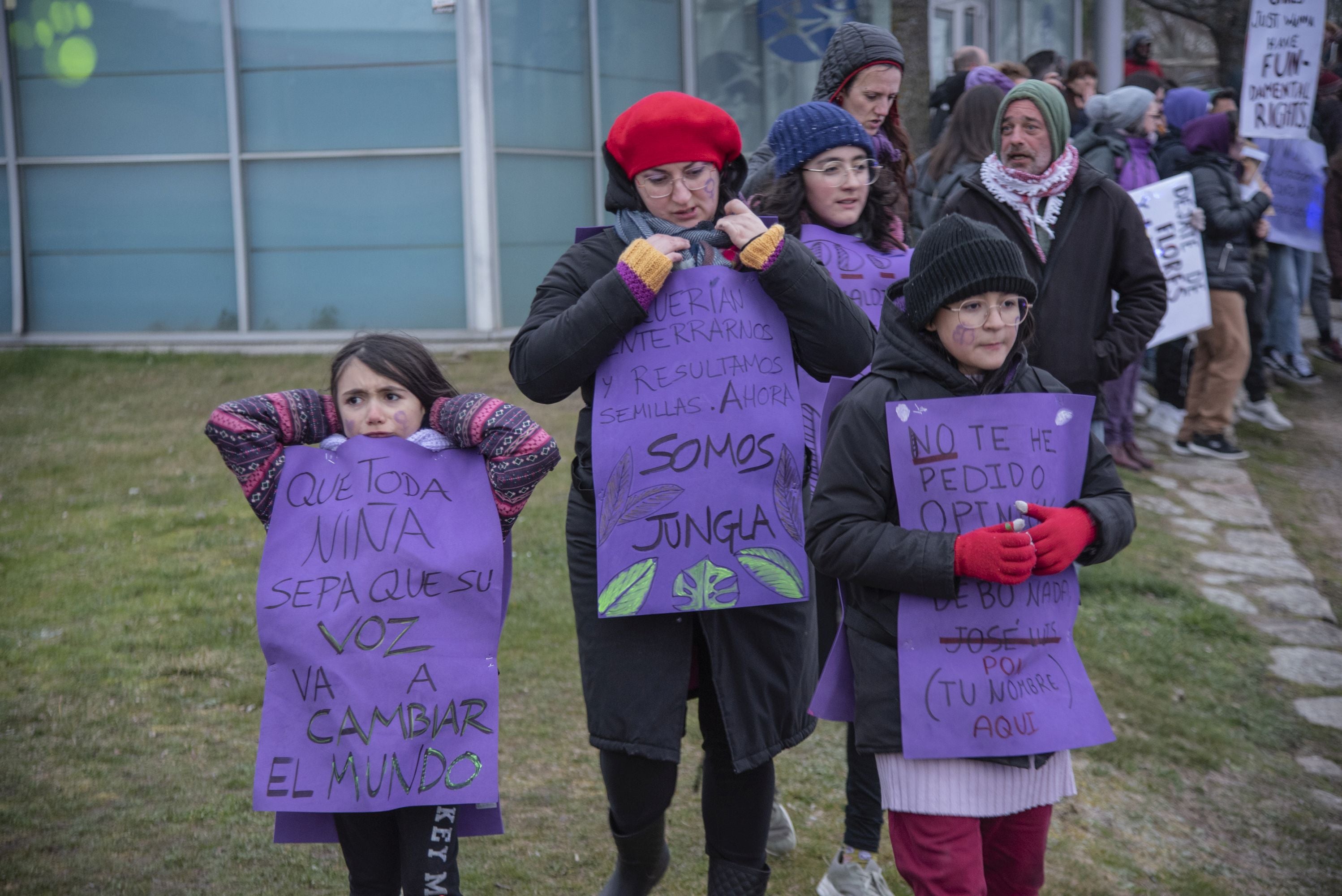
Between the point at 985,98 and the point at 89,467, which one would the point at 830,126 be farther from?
the point at 89,467

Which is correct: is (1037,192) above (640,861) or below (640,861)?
above

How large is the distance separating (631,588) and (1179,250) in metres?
6.30

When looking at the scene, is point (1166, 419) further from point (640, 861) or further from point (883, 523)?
point (883, 523)

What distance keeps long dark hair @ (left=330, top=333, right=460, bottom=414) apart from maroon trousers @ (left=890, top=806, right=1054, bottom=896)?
135 cm

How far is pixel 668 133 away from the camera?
9.00 ft

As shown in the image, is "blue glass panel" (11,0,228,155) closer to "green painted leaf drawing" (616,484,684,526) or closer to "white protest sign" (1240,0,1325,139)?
"white protest sign" (1240,0,1325,139)

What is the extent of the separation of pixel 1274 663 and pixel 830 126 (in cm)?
354

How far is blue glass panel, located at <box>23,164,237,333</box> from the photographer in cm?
1164

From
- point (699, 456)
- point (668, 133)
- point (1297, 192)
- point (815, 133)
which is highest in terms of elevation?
point (1297, 192)

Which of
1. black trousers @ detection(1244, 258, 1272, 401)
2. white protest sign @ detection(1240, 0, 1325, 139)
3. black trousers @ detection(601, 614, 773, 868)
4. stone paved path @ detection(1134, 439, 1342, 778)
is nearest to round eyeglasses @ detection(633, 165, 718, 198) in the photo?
black trousers @ detection(601, 614, 773, 868)

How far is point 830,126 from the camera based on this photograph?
332cm

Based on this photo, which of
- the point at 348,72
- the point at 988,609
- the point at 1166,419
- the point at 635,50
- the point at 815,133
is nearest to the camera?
the point at 988,609

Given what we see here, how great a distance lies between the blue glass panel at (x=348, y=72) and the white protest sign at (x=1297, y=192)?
688cm

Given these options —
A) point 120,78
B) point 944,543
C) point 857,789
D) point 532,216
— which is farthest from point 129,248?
point 944,543
